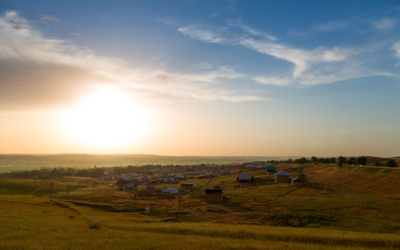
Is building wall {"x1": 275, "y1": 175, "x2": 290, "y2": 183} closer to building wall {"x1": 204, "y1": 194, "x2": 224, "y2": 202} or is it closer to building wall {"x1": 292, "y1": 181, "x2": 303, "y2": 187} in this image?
building wall {"x1": 292, "y1": 181, "x2": 303, "y2": 187}

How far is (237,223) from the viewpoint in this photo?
124ft

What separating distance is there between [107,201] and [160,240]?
50024 mm

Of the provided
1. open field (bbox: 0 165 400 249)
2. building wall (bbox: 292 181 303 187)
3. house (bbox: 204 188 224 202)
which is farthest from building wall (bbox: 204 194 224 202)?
building wall (bbox: 292 181 303 187)

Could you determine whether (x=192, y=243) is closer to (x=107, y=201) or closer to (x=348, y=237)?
(x=348, y=237)

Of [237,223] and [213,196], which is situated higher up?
[237,223]

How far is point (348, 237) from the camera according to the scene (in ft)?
75.9

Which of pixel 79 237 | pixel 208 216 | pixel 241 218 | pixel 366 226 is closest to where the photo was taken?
pixel 79 237

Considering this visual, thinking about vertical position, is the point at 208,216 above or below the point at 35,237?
below

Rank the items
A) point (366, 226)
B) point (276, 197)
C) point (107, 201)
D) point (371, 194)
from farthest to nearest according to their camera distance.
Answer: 1. point (107, 201)
2. point (276, 197)
3. point (371, 194)
4. point (366, 226)

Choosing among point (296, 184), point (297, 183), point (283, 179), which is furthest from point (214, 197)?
point (283, 179)

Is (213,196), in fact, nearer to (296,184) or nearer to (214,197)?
(214,197)

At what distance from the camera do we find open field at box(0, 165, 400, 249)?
20.5 m

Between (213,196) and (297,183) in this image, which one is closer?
(213,196)

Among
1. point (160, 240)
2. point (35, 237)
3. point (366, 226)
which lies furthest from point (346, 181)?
point (35, 237)
